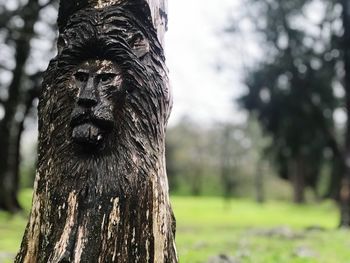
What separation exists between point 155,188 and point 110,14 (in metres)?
1.23

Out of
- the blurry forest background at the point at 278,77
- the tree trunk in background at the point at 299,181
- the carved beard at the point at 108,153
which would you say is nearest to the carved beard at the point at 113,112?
the carved beard at the point at 108,153

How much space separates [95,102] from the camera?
2.88 meters

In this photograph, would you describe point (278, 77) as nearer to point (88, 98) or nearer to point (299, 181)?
point (88, 98)

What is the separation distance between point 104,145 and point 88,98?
315 millimetres

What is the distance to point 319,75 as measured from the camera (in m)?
16.3

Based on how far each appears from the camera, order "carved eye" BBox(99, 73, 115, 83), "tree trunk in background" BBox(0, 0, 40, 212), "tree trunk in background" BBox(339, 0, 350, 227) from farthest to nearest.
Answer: "tree trunk in background" BBox(0, 0, 40, 212) < "tree trunk in background" BBox(339, 0, 350, 227) < "carved eye" BBox(99, 73, 115, 83)

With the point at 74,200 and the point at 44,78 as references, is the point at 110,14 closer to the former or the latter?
the point at 44,78

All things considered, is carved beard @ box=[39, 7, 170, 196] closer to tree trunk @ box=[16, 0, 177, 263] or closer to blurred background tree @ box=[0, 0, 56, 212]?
tree trunk @ box=[16, 0, 177, 263]

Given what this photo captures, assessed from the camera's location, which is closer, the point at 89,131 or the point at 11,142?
the point at 89,131

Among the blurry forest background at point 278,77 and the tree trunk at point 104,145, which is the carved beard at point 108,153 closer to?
the tree trunk at point 104,145

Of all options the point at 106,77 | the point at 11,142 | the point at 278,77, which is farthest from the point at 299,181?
the point at 106,77

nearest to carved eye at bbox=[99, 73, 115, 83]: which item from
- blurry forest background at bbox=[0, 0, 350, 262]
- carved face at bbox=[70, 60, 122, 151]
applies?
carved face at bbox=[70, 60, 122, 151]

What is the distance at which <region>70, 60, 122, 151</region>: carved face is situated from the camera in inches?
112

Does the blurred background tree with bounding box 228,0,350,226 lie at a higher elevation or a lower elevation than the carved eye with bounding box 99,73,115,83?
higher
